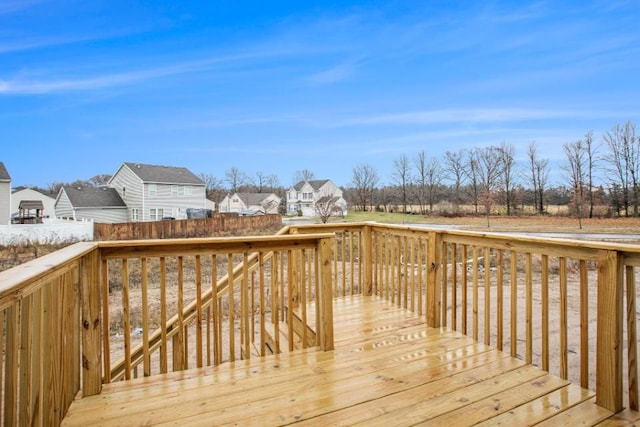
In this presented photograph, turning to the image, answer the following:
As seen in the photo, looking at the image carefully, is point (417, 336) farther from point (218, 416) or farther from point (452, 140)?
point (452, 140)

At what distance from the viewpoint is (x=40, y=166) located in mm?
27969

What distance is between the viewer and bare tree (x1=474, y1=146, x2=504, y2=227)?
2317cm

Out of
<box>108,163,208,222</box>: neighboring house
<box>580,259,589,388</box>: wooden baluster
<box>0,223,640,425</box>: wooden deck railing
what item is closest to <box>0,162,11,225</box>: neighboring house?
<box>108,163,208,222</box>: neighboring house

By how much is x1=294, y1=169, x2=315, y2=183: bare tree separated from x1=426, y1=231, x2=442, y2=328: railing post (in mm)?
38105

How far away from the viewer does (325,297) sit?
8.73 feet

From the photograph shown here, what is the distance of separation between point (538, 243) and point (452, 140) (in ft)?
89.1

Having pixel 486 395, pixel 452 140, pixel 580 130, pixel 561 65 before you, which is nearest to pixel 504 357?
pixel 486 395

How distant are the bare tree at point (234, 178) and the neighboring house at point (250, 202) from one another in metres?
1.80

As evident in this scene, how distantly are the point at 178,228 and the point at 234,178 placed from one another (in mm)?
26835

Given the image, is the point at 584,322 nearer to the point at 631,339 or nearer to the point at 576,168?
the point at 631,339

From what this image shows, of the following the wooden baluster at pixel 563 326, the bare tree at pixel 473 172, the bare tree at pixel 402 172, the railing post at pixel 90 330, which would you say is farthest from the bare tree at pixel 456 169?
the railing post at pixel 90 330

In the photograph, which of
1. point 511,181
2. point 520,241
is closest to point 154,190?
point 511,181

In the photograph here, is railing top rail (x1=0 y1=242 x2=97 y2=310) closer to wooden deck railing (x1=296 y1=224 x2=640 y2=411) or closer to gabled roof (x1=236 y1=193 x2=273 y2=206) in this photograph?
wooden deck railing (x1=296 y1=224 x2=640 y2=411)

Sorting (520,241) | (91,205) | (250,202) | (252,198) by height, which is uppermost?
(252,198)
